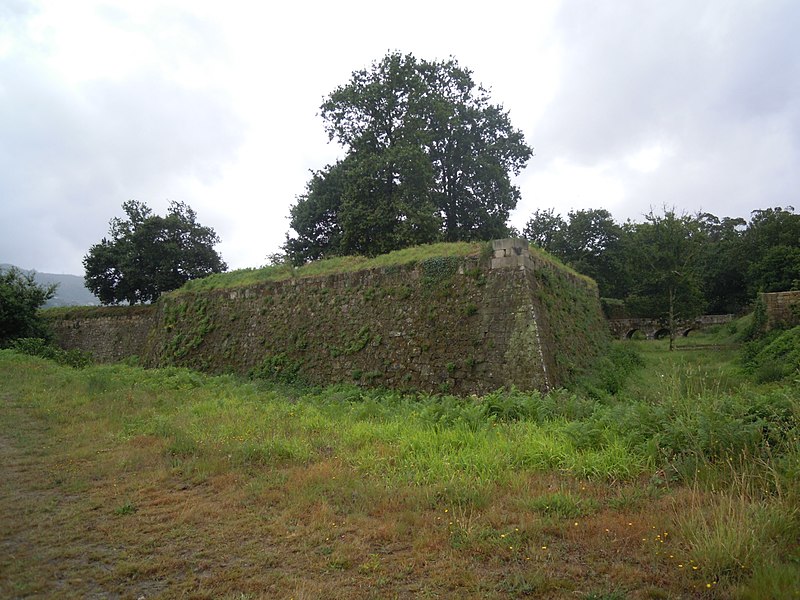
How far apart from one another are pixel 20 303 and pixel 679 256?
111 feet

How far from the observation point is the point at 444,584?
2.99 metres

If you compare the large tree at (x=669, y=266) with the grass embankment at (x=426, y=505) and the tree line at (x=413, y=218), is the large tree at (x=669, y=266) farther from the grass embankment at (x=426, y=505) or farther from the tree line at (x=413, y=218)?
the grass embankment at (x=426, y=505)

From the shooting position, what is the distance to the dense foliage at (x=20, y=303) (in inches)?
979

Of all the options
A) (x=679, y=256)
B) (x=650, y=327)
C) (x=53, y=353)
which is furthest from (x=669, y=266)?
(x=53, y=353)

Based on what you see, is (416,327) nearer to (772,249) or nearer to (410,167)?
(410,167)

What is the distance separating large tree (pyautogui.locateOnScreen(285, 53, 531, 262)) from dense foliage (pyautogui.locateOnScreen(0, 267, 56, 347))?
15041 mm

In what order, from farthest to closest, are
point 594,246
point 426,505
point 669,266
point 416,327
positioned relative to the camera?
point 594,246
point 669,266
point 416,327
point 426,505

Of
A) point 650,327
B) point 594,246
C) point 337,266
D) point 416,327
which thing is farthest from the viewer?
point 594,246

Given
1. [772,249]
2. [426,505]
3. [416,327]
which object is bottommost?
[426,505]

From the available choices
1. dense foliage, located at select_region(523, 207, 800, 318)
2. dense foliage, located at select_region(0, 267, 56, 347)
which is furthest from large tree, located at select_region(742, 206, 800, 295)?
dense foliage, located at select_region(0, 267, 56, 347)

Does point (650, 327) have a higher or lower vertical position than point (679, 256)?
lower

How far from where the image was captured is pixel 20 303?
83.6 feet

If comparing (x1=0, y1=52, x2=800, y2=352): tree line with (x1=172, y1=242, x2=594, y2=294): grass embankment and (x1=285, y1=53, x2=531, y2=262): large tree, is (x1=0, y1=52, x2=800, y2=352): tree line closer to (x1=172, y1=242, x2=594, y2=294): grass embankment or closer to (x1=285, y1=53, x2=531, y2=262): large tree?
(x1=285, y1=53, x2=531, y2=262): large tree

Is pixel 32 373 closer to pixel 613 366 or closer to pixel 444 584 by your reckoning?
pixel 444 584
